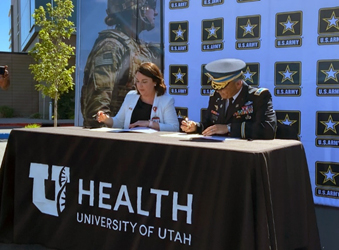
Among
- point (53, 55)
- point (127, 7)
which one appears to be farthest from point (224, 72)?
point (53, 55)

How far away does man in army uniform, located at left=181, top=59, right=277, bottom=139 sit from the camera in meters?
2.51

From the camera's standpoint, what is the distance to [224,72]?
2508 millimetres

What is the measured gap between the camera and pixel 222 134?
8.52 feet

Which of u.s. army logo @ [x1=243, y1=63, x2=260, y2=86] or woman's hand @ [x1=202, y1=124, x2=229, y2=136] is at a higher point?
u.s. army logo @ [x1=243, y1=63, x2=260, y2=86]

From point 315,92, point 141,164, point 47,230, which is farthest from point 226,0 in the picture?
point 47,230

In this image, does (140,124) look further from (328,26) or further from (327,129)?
(328,26)

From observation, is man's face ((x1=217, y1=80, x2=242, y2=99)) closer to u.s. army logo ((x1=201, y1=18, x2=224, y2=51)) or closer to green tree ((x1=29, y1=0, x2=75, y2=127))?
u.s. army logo ((x1=201, y1=18, x2=224, y2=51))

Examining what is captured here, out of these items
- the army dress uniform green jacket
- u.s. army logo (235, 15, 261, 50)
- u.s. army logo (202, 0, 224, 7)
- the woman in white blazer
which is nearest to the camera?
the army dress uniform green jacket

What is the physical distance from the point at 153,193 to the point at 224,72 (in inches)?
35.6

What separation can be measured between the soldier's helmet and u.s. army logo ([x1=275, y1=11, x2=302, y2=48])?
1524mm

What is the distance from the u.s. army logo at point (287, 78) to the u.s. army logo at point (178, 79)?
0.97m

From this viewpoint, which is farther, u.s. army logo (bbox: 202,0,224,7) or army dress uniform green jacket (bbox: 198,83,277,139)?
u.s. army logo (bbox: 202,0,224,7)

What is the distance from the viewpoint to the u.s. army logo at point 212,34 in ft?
13.2

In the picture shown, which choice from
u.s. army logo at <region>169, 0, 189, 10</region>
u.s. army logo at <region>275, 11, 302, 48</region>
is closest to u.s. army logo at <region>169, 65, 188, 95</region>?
u.s. army logo at <region>169, 0, 189, 10</region>
